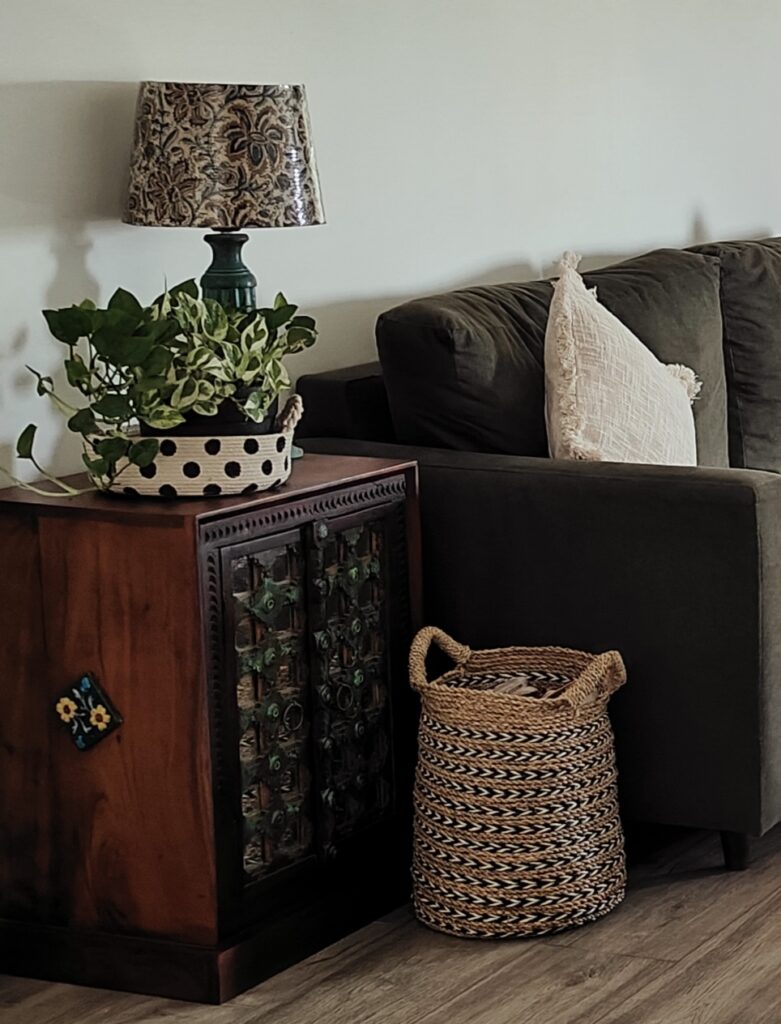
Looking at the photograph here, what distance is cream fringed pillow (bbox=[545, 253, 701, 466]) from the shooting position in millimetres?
3041

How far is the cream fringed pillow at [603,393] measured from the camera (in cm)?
304

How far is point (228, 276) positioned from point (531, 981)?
1173 mm

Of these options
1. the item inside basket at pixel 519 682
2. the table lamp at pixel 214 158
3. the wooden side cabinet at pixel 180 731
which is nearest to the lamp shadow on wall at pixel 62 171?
the table lamp at pixel 214 158

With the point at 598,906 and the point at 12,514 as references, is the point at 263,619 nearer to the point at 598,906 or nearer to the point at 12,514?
the point at 12,514

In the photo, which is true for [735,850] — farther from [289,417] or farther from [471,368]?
[289,417]

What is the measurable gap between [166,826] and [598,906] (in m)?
0.69

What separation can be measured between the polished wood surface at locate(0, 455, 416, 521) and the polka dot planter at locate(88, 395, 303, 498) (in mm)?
15

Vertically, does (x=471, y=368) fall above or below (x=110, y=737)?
above

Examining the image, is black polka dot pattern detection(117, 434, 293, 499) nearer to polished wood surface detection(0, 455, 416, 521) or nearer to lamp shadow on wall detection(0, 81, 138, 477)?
polished wood surface detection(0, 455, 416, 521)

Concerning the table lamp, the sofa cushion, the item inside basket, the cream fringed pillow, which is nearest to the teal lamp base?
the table lamp

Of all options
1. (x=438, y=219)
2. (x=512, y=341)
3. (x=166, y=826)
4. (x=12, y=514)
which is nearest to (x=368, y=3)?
(x=438, y=219)

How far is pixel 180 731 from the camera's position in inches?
96.8

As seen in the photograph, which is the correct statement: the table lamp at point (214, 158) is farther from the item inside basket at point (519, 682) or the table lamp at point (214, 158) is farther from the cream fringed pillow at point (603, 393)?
the item inside basket at point (519, 682)

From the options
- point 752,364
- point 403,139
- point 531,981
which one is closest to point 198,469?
point 531,981
